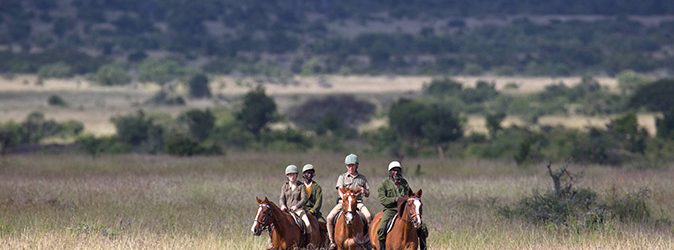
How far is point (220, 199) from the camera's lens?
24.3 metres

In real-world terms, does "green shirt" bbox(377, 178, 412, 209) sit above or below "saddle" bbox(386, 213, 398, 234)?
above

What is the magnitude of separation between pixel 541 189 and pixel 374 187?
3026 millimetres

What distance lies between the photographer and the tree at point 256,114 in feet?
162

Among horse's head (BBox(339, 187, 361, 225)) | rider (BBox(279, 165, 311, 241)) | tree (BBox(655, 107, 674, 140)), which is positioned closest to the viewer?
horse's head (BBox(339, 187, 361, 225))

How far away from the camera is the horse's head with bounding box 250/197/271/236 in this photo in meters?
14.5

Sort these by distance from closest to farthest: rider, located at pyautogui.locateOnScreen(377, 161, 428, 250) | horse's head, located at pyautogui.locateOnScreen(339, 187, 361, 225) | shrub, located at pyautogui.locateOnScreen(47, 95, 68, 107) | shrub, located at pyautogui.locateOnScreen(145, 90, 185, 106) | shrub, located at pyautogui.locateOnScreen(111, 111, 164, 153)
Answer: horse's head, located at pyautogui.locateOnScreen(339, 187, 361, 225)
rider, located at pyautogui.locateOnScreen(377, 161, 428, 250)
shrub, located at pyautogui.locateOnScreen(111, 111, 164, 153)
shrub, located at pyautogui.locateOnScreen(47, 95, 68, 107)
shrub, located at pyautogui.locateOnScreen(145, 90, 185, 106)

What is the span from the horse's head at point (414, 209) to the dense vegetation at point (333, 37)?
69.6 metres

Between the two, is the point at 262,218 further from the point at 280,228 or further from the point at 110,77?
the point at 110,77

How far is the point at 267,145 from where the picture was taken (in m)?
43.1

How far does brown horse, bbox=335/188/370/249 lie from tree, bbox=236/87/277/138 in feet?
108

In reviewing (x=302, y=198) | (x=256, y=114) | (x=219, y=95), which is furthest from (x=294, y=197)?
(x=219, y=95)

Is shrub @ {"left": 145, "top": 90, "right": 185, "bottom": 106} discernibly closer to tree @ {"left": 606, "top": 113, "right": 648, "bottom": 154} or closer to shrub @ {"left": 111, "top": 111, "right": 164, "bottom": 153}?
shrub @ {"left": 111, "top": 111, "right": 164, "bottom": 153}

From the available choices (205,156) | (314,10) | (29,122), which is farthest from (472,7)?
(205,156)

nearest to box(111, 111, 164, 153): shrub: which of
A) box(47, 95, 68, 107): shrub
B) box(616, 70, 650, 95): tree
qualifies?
box(47, 95, 68, 107): shrub
